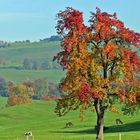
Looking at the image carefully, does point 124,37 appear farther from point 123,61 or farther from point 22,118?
point 22,118

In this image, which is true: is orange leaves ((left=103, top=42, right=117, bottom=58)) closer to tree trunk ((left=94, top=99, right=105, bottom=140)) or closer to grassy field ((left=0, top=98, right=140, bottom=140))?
tree trunk ((left=94, top=99, right=105, bottom=140))

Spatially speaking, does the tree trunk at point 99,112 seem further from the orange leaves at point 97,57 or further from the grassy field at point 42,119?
the grassy field at point 42,119

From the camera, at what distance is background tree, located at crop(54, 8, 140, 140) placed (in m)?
48.7

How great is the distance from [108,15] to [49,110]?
4954 inches

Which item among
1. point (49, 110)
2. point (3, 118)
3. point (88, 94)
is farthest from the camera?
point (49, 110)

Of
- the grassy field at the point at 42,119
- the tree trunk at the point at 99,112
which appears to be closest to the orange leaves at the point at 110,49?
the tree trunk at the point at 99,112

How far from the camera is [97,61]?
4928 cm

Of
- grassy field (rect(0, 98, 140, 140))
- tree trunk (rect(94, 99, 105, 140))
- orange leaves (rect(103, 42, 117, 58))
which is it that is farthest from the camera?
grassy field (rect(0, 98, 140, 140))

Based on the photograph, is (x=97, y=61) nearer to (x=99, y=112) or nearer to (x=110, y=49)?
(x=110, y=49)

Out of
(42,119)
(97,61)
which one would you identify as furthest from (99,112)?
(42,119)

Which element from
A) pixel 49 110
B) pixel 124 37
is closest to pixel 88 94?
pixel 124 37

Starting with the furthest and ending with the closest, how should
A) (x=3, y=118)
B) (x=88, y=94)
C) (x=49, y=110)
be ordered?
(x=49, y=110)
(x=3, y=118)
(x=88, y=94)

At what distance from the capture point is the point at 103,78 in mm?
49531

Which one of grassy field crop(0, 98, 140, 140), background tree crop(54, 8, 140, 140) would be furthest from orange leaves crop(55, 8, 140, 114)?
grassy field crop(0, 98, 140, 140)
